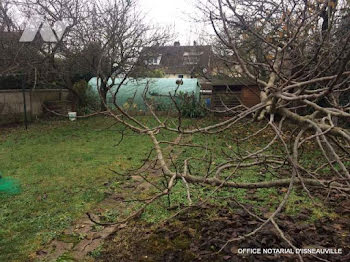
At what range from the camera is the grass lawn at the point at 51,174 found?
10.7 feet

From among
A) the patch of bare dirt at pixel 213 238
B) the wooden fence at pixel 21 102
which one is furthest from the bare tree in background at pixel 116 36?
the patch of bare dirt at pixel 213 238

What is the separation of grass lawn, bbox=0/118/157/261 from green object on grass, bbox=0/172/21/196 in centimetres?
8

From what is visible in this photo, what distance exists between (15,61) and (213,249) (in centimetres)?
905

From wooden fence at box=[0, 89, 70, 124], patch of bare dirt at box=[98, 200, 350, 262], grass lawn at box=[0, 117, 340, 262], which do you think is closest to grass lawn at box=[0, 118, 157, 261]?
grass lawn at box=[0, 117, 340, 262]

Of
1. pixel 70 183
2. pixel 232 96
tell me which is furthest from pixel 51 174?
pixel 232 96

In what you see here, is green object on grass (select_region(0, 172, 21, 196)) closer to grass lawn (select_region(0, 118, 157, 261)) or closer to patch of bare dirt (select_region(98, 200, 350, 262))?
grass lawn (select_region(0, 118, 157, 261))

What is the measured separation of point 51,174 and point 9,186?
0.76 metres

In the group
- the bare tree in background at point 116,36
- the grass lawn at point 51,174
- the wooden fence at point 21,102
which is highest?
the bare tree in background at point 116,36

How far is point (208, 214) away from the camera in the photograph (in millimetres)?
3389

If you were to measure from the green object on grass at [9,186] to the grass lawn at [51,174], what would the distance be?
3.2 inches

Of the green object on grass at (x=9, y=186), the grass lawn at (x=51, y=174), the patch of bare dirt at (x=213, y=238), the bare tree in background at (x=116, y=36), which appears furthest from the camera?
the bare tree in background at (x=116, y=36)

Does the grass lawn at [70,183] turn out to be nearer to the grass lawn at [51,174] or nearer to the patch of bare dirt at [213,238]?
the grass lawn at [51,174]

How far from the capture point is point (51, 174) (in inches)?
209

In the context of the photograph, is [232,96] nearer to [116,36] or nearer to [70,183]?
[116,36]
